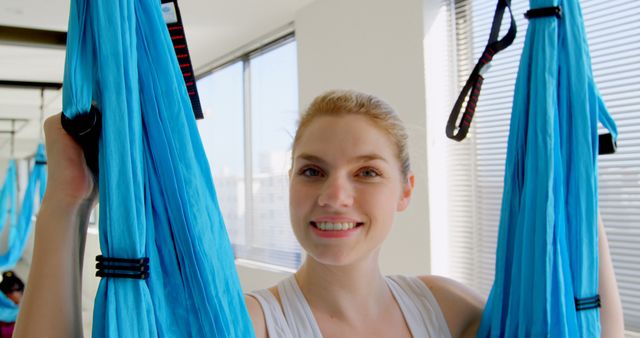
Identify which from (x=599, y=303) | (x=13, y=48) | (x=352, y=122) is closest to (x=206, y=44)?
(x=13, y=48)

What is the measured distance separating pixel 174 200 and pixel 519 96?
69 centimetres

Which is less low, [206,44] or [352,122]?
[206,44]

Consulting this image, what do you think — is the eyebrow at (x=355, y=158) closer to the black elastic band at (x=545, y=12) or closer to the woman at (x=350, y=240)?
the woman at (x=350, y=240)

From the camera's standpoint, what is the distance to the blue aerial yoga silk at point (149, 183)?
58cm

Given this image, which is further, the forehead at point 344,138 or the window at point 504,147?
the window at point 504,147

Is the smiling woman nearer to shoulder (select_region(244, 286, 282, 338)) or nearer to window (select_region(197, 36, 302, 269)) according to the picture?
shoulder (select_region(244, 286, 282, 338))

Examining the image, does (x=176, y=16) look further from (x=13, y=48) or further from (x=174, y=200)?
(x=13, y=48)

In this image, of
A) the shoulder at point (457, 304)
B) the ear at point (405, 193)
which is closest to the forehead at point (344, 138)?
the ear at point (405, 193)

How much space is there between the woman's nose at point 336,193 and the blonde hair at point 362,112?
0.15m

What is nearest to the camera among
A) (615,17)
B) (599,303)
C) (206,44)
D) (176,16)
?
(176,16)

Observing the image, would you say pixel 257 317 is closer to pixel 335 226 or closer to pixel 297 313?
pixel 297 313

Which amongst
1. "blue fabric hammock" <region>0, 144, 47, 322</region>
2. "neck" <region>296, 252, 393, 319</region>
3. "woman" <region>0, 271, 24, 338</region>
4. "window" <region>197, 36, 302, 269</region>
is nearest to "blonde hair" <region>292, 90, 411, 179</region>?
"neck" <region>296, 252, 393, 319</region>

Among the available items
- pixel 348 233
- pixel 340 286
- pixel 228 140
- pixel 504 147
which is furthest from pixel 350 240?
pixel 228 140

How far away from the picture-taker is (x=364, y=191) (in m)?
0.97
